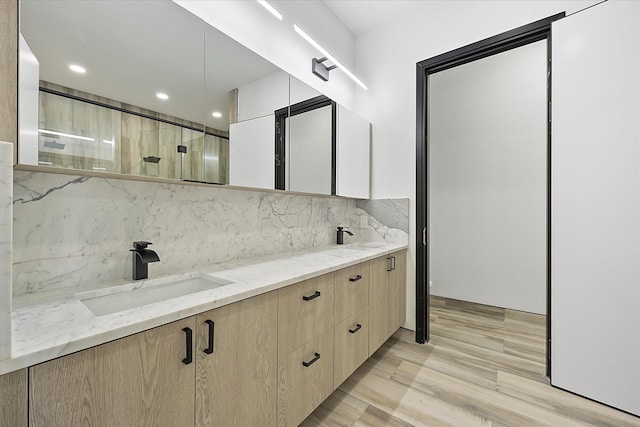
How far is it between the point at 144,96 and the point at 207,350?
1.01 meters

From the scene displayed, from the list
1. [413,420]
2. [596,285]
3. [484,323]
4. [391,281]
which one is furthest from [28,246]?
[484,323]

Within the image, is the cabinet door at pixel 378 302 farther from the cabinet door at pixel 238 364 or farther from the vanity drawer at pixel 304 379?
the cabinet door at pixel 238 364

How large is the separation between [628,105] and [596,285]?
104 centimetres

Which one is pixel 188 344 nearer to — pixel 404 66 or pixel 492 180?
pixel 404 66

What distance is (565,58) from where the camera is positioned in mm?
1795

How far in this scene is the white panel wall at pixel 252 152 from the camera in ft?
4.87

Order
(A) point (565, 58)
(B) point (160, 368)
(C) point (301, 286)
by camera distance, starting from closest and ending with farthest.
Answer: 1. (B) point (160, 368)
2. (C) point (301, 286)
3. (A) point (565, 58)

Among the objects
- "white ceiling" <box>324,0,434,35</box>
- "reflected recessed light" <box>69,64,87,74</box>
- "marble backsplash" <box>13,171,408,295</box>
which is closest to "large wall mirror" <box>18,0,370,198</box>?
"reflected recessed light" <box>69,64,87,74</box>

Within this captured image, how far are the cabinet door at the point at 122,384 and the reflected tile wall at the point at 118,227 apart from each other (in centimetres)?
57

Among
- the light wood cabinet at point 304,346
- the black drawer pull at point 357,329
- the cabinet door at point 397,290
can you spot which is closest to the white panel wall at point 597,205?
the cabinet door at point 397,290

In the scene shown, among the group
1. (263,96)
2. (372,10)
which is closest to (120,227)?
(263,96)

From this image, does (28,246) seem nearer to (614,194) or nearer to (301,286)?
(301,286)

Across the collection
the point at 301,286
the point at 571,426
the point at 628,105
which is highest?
the point at 628,105

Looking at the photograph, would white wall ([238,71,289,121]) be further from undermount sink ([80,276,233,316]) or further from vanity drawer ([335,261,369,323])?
vanity drawer ([335,261,369,323])
